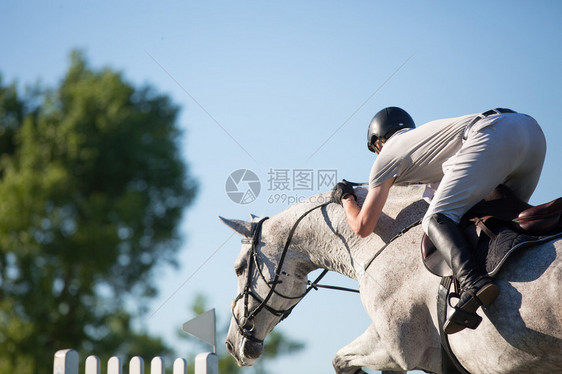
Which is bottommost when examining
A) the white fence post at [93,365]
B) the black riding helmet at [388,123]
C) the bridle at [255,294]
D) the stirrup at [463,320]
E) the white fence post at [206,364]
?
the stirrup at [463,320]

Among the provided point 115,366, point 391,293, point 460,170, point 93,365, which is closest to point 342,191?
point 391,293

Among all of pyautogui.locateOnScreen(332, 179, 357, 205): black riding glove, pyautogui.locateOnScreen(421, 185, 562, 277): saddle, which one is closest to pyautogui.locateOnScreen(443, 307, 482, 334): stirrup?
pyautogui.locateOnScreen(421, 185, 562, 277): saddle

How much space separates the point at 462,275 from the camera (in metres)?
2.96

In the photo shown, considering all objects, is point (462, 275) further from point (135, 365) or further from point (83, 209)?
point (83, 209)

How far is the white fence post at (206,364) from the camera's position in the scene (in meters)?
4.24

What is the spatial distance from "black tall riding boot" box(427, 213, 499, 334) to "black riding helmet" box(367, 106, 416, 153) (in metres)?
1.09

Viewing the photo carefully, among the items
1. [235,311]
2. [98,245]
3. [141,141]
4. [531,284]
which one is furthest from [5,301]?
[531,284]

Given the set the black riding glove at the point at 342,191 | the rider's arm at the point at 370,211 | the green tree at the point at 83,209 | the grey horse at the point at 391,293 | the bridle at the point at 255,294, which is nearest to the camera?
the grey horse at the point at 391,293

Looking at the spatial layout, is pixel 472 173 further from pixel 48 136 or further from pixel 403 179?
pixel 48 136

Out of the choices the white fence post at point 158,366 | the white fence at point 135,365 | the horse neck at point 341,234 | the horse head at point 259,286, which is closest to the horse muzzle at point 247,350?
the horse head at point 259,286

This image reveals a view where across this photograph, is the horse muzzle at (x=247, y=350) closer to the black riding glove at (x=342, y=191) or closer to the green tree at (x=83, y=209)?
the black riding glove at (x=342, y=191)

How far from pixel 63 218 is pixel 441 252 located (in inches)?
539

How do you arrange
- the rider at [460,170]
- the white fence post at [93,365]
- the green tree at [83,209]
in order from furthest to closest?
the green tree at [83,209], the white fence post at [93,365], the rider at [460,170]

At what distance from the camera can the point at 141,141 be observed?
17.4m
